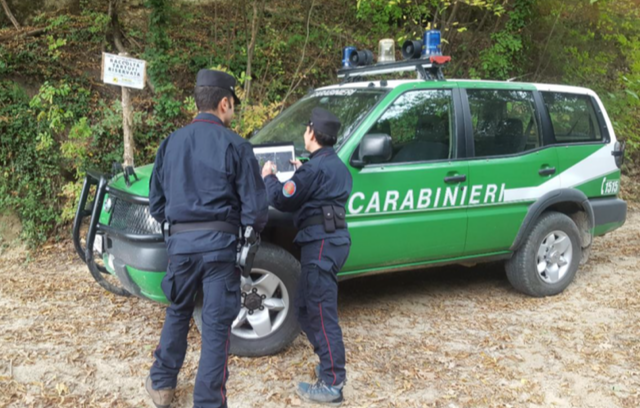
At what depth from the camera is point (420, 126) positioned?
4555 mm

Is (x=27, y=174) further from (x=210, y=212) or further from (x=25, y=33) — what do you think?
(x=210, y=212)

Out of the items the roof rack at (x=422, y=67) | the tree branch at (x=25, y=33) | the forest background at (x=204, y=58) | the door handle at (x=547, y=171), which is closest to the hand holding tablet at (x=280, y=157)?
the roof rack at (x=422, y=67)

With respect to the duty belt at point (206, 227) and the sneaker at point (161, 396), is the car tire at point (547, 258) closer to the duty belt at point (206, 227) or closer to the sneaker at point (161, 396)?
the duty belt at point (206, 227)

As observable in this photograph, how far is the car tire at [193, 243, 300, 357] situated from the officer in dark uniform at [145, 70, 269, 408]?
2.46 ft

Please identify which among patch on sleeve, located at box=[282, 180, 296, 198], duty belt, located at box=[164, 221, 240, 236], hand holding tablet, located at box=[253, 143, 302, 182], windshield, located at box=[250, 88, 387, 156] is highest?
windshield, located at box=[250, 88, 387, 156]

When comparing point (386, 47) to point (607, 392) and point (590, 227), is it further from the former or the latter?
point (607, 392)

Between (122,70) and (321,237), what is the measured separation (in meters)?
2.88

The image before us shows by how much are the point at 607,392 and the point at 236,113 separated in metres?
5.45

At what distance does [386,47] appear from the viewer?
520cm

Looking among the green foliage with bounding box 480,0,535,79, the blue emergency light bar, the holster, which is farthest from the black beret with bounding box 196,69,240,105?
the green foliage with bounding box 480,0,535,79

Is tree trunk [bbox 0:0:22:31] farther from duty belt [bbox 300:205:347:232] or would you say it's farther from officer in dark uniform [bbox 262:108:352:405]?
duty belt [bbox 300:205:347:232]

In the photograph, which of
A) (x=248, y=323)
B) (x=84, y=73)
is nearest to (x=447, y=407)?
(x=248, y=323)

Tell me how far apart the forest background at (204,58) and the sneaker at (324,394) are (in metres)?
4.11

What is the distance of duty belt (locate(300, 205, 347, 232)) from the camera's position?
11.4 ft
